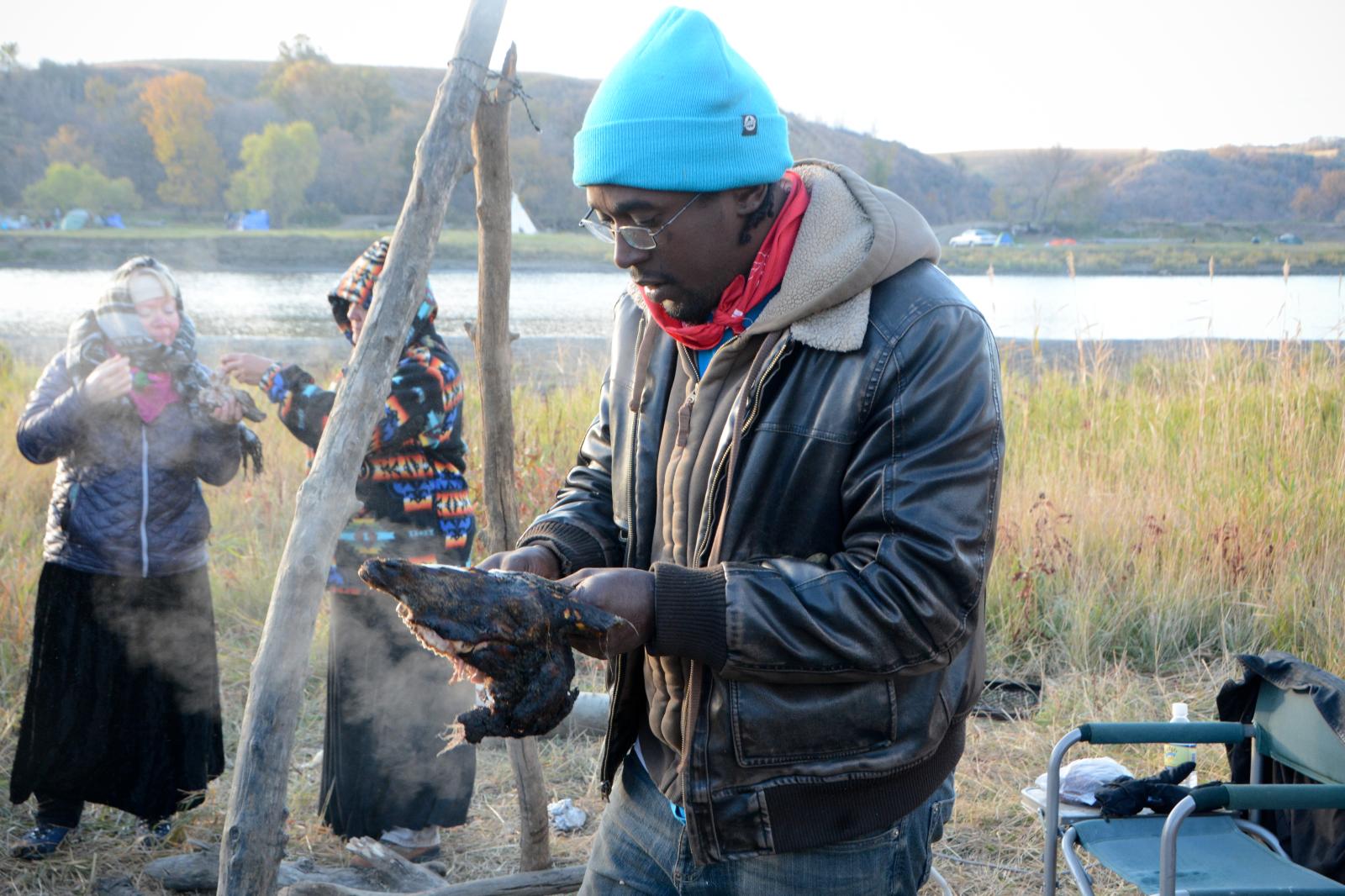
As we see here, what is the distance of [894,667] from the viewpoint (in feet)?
4.71

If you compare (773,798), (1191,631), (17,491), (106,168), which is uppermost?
(106,168)

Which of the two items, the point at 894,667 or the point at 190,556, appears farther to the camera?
the point at 190,556

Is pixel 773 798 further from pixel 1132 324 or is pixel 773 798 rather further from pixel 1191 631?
pixel 1132 324

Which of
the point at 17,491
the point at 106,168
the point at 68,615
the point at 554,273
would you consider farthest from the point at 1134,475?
the point at 554,273

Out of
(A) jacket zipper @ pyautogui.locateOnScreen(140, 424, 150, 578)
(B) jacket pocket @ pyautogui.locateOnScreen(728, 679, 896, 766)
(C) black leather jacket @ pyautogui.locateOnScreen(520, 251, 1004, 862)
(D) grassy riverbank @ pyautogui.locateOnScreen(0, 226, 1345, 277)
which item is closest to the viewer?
(C) black leather jacket @ pyautogui.locateOnScreen(520, 251, 1004, 862)

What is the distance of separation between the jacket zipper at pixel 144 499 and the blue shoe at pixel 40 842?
3.14 feet

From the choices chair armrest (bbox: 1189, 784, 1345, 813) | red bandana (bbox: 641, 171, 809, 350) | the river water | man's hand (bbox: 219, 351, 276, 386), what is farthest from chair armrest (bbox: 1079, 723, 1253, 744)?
the river water

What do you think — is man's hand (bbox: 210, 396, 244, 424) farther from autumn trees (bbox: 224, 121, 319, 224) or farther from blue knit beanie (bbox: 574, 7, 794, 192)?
autumn trees (bbox: 224, 121, 319, 224)

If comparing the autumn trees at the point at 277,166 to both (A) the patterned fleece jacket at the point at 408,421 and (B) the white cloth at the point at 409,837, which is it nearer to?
(A) the patterned fleece jacket at the point at 408,421

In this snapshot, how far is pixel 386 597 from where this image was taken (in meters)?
3.83

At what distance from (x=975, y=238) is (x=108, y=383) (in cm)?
4136

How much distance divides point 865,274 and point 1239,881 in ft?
7.48

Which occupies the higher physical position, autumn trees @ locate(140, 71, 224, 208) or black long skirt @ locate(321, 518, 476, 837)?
autumn trees @ locate(140, 71, 224, 208)

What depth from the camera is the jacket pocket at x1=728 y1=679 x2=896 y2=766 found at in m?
1.50
